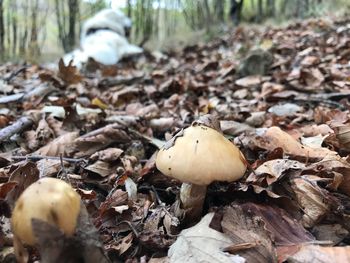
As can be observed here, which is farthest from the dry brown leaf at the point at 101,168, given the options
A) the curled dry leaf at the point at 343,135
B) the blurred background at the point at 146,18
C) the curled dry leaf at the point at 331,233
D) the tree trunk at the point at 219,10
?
the tree trunk at the point at 219,10

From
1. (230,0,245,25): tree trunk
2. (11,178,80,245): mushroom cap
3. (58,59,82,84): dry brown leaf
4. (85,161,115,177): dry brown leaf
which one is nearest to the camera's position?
(11,178,80,245): mushroom cap

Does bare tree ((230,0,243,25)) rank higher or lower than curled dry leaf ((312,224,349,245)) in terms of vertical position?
higher

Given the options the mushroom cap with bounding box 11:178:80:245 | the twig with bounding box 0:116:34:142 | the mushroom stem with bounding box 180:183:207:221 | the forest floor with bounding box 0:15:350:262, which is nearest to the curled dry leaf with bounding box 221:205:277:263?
the forest floor with bounding box 0:15:350:262

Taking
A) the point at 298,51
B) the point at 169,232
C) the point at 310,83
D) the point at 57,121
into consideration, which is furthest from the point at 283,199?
the point at 298,51

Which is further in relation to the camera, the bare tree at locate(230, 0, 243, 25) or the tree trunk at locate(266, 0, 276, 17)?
the tree trunk at locate(266, 0, 276, 17)

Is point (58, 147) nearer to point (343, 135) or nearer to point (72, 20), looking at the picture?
point (343, 135)

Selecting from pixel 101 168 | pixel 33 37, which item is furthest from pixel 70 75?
pixel 33 37

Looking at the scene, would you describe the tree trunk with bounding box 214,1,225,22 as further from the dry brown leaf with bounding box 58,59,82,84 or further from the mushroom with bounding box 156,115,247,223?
the mushroom with bounding box 156,115,247,223
